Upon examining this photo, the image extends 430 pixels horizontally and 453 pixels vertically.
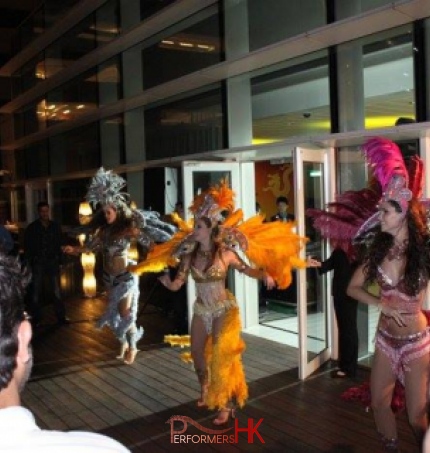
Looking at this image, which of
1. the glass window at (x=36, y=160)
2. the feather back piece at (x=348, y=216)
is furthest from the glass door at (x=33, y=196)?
the feather back piece at (x=348, y=216)

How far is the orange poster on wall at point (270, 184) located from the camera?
42.0ft

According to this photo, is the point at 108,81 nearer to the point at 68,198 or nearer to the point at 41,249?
the point at 68,198

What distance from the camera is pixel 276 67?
7.41 m

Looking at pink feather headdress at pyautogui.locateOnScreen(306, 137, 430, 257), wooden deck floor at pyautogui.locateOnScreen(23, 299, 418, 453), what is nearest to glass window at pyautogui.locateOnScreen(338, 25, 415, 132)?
pink feather headdress at pyautogui.locateOnScreen(306, 137, 430, 257)

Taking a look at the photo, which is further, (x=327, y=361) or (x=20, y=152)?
(x=20, y=152)

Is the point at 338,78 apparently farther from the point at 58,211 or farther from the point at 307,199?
the point at 58,211

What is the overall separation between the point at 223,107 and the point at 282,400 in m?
4.45

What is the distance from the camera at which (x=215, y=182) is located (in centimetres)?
741

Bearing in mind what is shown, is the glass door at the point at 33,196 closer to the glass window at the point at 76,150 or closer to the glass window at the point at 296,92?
the glass window at the point at 76,150

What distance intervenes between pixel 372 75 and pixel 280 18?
79.6 inches

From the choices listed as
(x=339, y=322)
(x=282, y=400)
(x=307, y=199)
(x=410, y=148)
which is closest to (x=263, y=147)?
(x=307, y=199)

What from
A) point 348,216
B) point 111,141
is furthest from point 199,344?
point 111,141

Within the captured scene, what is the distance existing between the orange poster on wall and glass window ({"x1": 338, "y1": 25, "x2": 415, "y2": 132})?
6.57m

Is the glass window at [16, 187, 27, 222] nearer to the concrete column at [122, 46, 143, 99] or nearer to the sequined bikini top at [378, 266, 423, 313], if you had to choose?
the concrete column at [122, 46, 143, 99]
